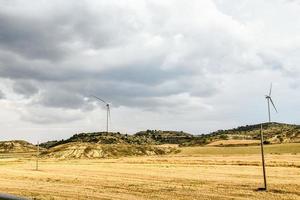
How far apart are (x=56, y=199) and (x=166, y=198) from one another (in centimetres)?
888

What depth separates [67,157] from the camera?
15638 cm

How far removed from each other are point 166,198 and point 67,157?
12173 cm

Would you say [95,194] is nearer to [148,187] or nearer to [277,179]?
[148,187]

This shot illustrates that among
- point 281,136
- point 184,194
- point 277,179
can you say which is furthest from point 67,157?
point 184,194

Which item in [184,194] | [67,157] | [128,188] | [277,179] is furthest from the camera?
[67,157]

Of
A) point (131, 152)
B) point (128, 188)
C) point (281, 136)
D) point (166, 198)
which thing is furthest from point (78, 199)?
point (281, 136)

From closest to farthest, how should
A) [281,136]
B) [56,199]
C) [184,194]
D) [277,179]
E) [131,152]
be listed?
[56,199]
[184,194]
[277,179]
[131,152]
[281,136]

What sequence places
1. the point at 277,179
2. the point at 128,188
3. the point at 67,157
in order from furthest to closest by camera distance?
the point at 67,157 < the point at 277,179 < the point at 128,188

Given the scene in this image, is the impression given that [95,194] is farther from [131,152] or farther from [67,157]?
[131,152]

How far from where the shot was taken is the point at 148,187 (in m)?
48.7

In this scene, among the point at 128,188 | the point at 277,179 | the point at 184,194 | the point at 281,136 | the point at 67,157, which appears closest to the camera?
the point at 184,194

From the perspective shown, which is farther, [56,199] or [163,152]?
[163,152]

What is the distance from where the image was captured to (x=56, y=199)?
37.3m

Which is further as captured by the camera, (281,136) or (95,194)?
(281,136)
